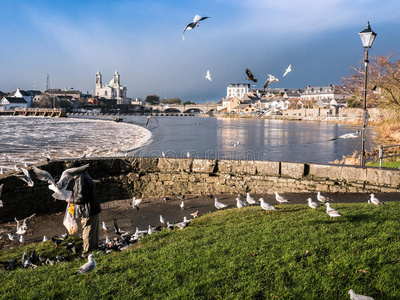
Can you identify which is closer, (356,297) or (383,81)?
(356,297)

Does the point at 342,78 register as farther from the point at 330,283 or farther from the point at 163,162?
the point at 330,283

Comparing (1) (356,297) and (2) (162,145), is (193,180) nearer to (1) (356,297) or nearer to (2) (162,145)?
(1) (356,297)

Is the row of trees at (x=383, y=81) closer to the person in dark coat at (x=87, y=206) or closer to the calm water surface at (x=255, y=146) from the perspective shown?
the calm water surface at (x=255, y=146)

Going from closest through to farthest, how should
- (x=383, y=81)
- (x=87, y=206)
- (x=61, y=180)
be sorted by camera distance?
(x=61, y=180), (x=87, y=206), (x=383, y=81)

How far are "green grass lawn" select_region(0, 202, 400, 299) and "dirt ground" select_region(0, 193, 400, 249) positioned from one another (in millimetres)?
2417

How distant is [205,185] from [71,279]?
849 cm

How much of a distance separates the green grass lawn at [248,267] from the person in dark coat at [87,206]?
96 cm

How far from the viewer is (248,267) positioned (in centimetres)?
478

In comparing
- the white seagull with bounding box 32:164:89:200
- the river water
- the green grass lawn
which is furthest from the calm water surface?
the green grass lawn

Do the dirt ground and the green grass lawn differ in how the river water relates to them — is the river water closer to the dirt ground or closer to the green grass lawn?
the dirt ground

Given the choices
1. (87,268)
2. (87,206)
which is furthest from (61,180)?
(87,268)

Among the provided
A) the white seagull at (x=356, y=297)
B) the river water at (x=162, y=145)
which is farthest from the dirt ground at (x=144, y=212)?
the river water at (x=162, y=145)

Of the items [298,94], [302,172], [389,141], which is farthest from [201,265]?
[298,94]

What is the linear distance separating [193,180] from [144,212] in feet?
9.29
